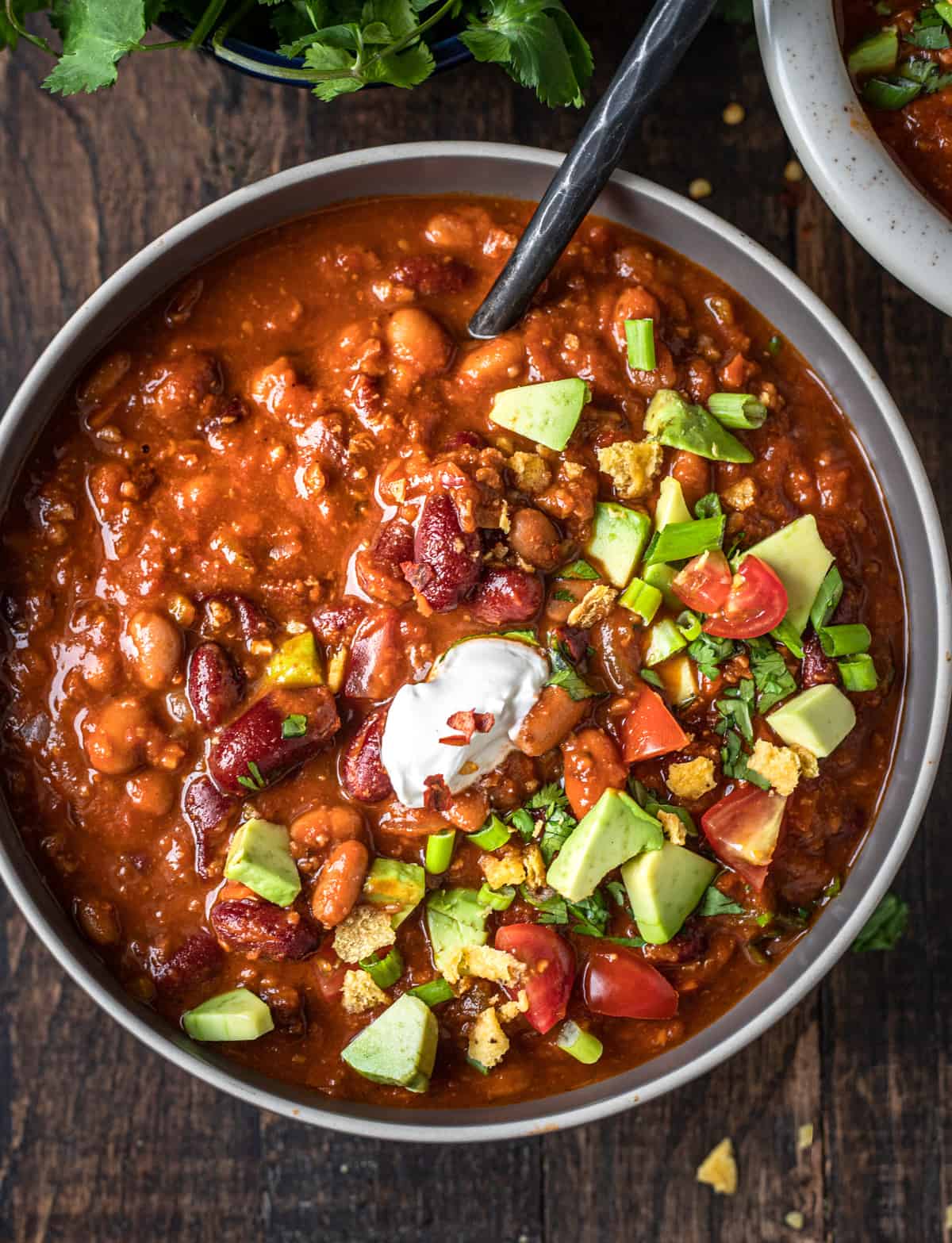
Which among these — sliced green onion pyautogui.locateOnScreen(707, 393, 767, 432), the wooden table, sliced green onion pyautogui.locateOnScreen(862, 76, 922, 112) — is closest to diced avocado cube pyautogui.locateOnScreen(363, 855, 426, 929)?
the wooden table

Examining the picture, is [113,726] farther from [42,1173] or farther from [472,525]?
[42,1173]

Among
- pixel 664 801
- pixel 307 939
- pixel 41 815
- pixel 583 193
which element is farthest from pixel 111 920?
pixel 583 193

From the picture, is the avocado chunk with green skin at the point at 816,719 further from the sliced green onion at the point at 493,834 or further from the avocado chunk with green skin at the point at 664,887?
the sliced green onion at the point at 493,834

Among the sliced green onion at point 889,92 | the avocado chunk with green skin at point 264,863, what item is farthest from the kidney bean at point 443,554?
the sliced green onion at point 889,92

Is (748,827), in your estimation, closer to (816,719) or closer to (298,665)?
(816,719)

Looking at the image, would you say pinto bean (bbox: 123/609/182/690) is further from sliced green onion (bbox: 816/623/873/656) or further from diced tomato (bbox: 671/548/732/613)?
sliced green onion (bbox: 816/623/873/656)

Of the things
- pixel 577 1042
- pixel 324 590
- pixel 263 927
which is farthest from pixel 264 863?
pixel 577 1042
